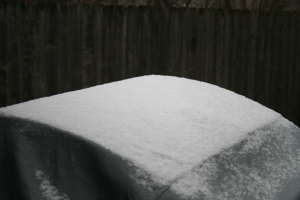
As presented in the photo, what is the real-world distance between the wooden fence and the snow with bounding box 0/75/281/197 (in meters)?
2.31

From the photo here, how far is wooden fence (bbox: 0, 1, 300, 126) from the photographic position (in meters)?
4.46

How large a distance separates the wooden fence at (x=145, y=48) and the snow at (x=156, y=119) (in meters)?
2.31

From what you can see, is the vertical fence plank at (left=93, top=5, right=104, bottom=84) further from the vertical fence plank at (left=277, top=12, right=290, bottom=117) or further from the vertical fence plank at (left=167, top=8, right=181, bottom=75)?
the vertical fence plank at (left=277, top=12, right=290, bottom=117)

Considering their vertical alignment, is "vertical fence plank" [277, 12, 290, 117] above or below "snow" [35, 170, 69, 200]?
below

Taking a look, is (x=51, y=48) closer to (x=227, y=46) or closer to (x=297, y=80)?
(x=227, y=46)

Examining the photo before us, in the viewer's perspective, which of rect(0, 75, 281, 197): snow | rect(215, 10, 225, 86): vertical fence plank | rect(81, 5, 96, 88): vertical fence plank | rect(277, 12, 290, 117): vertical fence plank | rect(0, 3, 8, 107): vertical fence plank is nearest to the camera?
rect(0, 75, 281, 197): snow

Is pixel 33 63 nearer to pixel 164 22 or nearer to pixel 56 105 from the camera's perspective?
pixel 164 22

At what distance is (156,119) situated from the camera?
72.1 inches

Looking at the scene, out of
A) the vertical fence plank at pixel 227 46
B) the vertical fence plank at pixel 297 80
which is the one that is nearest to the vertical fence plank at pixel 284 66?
the vertical fence plank at pixel 297 80

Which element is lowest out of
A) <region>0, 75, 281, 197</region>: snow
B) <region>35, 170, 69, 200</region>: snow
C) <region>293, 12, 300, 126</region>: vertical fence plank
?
<region>293, 12, 300, 126</region>: vertical fence plank

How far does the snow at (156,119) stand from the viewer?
1.55 m

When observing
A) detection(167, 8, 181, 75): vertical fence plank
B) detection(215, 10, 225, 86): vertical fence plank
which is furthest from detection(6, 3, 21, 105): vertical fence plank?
detection(215, 10, 225, 86): vertical fence plank

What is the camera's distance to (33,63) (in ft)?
14.8

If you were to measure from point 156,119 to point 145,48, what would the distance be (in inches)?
136
